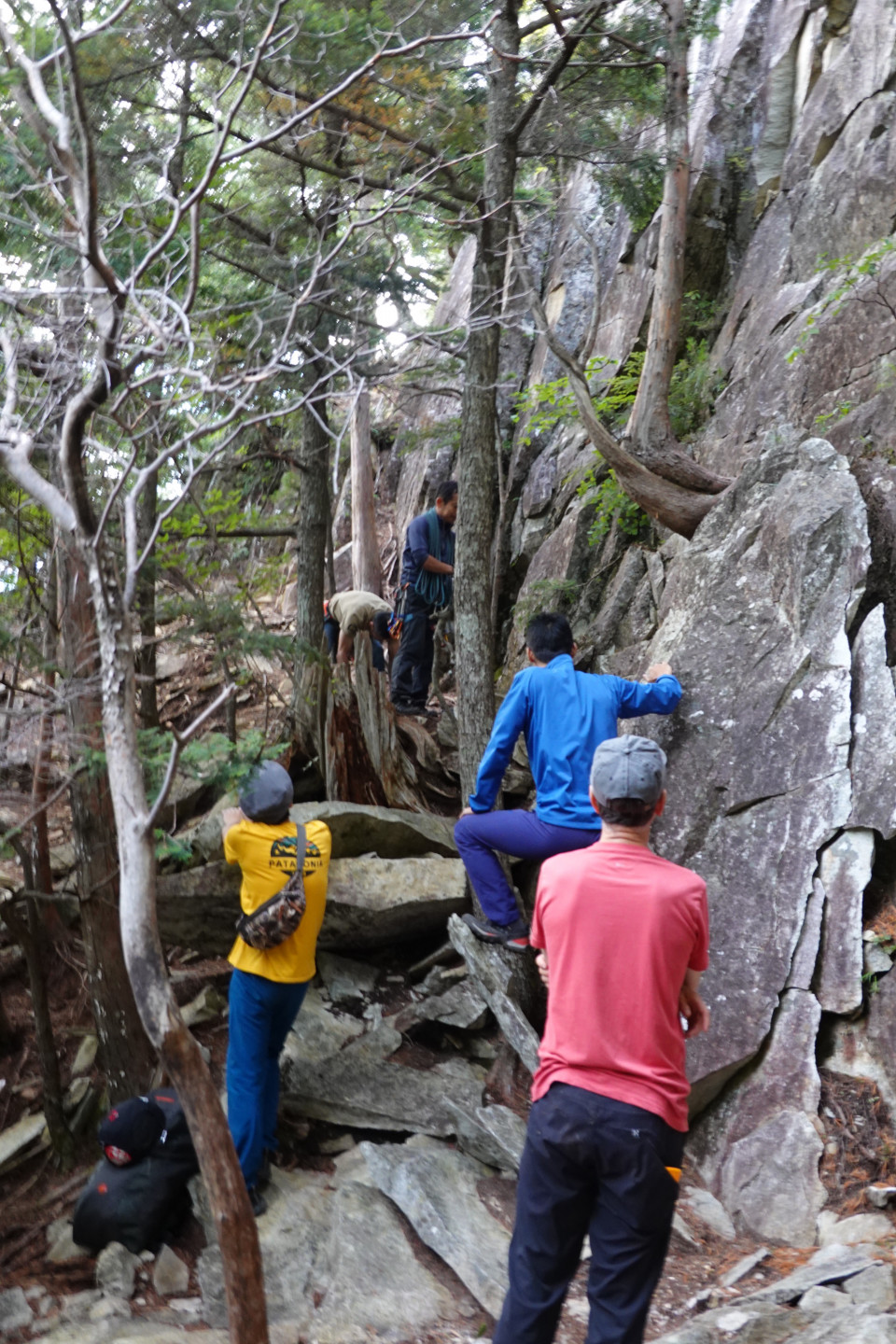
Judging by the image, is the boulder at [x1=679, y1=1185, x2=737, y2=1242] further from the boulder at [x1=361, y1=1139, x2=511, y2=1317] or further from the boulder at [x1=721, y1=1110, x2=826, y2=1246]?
the boulder at [x1=361, y1=1139, x2=511, y2=1317]

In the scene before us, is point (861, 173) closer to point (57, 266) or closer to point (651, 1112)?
point (57, 266)

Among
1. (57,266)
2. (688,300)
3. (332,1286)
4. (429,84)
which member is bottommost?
(332,1286)

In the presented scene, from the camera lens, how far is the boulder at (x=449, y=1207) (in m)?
4.79

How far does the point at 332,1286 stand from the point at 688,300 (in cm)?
1016

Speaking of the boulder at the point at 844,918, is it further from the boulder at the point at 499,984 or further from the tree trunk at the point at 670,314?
the tree trunk at the point at 670,314

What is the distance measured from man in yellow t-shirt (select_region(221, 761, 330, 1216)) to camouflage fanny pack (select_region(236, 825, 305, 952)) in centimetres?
7

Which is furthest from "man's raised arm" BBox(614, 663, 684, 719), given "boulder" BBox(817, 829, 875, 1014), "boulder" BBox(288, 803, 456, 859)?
"boulder" BBox(288, 803, 456, 859)

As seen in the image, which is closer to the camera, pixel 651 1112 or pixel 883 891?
pixel 651 1112

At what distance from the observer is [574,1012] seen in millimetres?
2854

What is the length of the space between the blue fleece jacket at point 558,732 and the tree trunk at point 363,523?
763cm


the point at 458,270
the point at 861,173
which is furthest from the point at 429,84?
the point at 458,270

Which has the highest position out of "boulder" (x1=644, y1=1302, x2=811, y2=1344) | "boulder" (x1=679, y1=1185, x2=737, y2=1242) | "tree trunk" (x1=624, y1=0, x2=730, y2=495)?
"tree trunk" (x1=624, y1=0, x2=730, y2=495)

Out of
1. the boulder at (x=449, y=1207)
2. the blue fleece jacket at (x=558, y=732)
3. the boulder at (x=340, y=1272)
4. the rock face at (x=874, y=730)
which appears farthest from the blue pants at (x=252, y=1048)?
the rock face at (x=874, y=730)

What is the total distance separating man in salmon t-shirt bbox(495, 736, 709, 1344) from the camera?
272 cm
